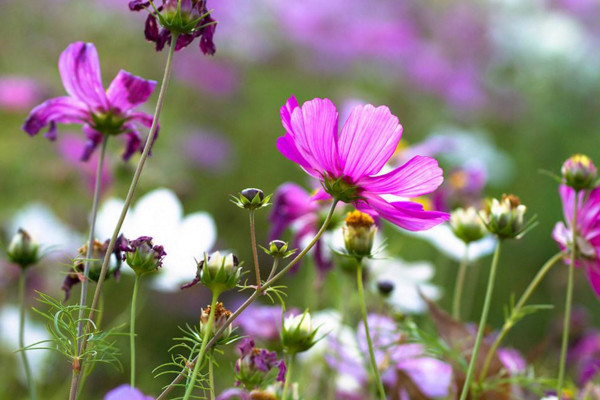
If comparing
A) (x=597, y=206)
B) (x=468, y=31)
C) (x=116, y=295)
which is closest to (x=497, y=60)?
(x=468, y=31)

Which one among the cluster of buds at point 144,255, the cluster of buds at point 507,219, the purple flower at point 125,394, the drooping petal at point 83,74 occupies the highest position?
the drooping petal at point 83,74

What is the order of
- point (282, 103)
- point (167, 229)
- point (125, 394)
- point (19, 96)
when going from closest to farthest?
point (125, 394) → point (167, 229) → point (19, 96) → point (282, 103)

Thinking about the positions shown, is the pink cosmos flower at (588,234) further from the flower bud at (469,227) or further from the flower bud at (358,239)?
the flower bud at (358,239)

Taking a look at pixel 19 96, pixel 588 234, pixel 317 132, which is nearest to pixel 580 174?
pixel 588 234

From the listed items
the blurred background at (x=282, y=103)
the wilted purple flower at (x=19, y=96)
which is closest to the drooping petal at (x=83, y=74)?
the blurred background at (x=282, y=103)

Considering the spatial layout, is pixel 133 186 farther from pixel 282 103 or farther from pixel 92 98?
pixel 282 103

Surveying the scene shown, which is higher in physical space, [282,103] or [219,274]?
[282,103]

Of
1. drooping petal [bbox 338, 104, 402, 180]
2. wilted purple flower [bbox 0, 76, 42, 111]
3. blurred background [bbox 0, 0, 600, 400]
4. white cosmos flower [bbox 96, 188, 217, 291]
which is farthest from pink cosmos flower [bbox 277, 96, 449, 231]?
wilted purple flower [bbox 0, 76, 42, 111]

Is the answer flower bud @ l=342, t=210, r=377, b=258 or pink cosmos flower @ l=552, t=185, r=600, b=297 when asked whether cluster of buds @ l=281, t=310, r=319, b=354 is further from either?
pink cosmos flower @ l=552, t=185, r=600, b=297
